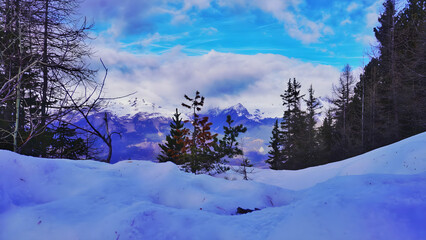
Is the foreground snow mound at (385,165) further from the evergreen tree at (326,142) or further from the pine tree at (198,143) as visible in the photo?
the evergreen tree at (326,142)

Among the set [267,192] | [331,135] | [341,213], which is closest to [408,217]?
[341,213]

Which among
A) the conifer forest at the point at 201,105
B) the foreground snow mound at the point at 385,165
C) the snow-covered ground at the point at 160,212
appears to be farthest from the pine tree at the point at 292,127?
the snow-covered ground at the point at 160,212

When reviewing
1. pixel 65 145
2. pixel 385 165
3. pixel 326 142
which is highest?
pixel 326 142

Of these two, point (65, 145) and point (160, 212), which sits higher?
point (65, 145)

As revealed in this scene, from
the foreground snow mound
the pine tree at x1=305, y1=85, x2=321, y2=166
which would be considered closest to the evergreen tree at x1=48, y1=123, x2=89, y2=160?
the foreground snow mound

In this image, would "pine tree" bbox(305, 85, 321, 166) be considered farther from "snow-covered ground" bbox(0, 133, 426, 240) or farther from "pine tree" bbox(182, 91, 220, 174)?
"snow-covered ground" bbox(0, 133, 426, 240)

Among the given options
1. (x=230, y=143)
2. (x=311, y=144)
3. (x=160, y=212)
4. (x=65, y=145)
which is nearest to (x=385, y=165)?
(x=230, y=143)

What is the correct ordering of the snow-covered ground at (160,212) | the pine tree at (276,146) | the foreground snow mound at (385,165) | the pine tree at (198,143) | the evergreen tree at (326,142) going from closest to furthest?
the snow-covered ground at (160,212), the foreground snow mound at (385,165), the pine tree at (198,143), the evergreen tree at (326,142), the pine tree at (276,146)

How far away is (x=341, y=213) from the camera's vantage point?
162 centimetres

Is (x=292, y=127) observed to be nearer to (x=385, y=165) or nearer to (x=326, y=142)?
(x=326, y=142)

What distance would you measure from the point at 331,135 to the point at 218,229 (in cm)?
3065

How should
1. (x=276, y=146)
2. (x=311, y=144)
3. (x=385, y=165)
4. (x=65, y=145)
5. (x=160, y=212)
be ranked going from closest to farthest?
(x=160, y=212) < (x=385, y=165) < (x=65, y=145) < (x=311, y=144) < (x=276, y=146)

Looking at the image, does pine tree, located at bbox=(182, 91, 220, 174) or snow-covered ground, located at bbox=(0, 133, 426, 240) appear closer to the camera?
snow-covered ground, located at bbox=(0, 133, 426, 240)

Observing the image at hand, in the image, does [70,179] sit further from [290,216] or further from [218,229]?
[290,216]
